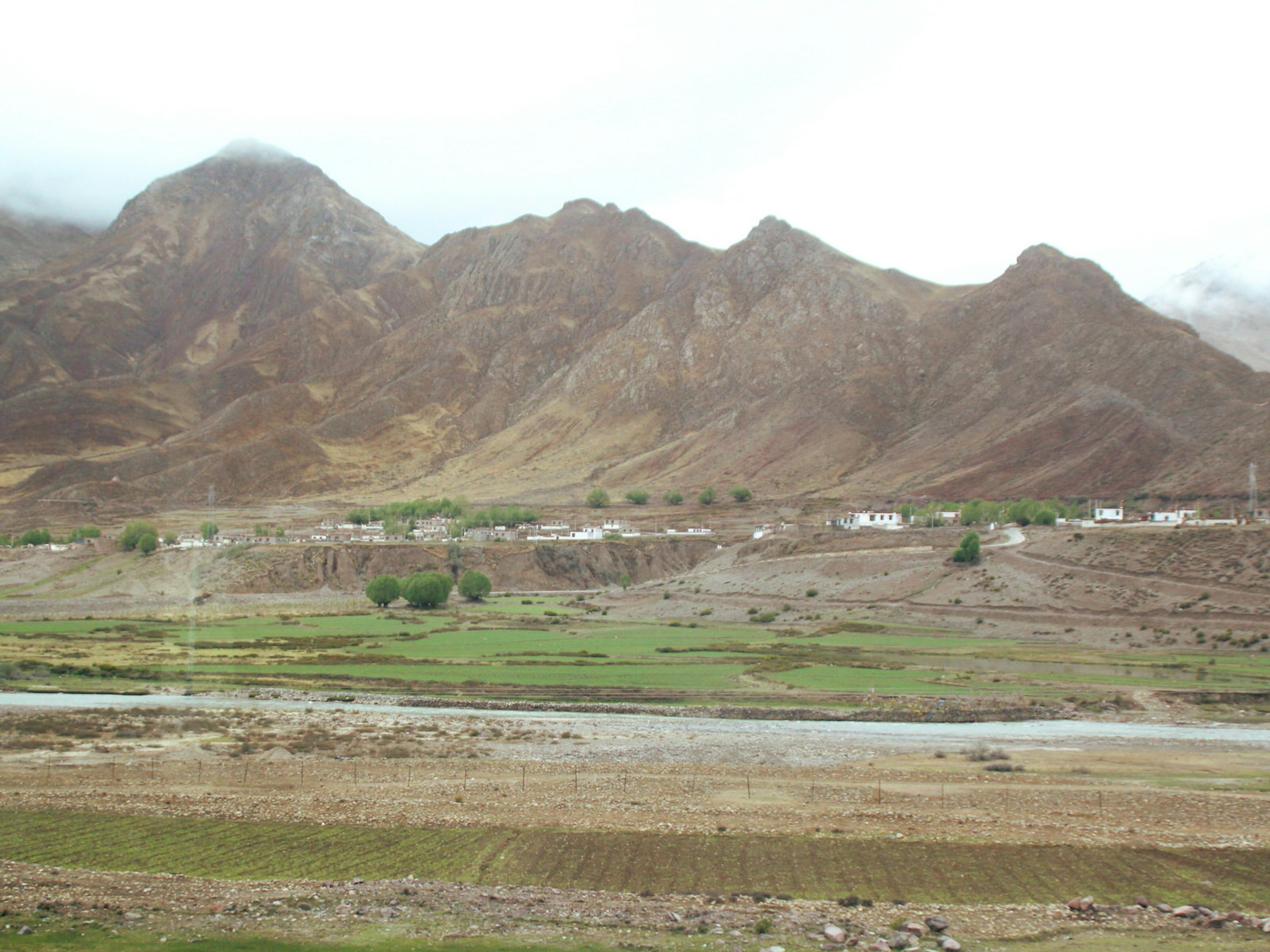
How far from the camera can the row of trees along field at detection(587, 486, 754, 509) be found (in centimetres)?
14800

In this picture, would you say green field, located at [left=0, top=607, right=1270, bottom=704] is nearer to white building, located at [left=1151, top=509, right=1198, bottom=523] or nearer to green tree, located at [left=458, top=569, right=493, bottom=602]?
green tree, located at [left=458, top=569, right=493, bottom=602]

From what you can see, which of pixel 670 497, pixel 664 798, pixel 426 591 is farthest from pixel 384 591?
pixel 670 497

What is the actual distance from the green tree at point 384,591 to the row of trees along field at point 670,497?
62346 mm

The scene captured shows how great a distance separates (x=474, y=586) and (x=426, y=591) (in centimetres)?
847

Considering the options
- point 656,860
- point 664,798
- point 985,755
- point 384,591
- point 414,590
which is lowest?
point 985,755

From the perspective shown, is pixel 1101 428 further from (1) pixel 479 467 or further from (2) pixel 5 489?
(2) pixel 5 489

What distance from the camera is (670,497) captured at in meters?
152

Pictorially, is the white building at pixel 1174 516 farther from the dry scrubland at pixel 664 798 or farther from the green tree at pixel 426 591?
the green tree at pixel 426 591

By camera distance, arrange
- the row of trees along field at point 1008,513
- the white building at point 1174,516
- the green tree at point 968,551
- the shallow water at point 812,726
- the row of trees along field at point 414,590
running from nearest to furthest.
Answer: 1. the shallow water at point 812,726
2. the green tree at point 968,551
3. the row of trees along field at point 414,590
4. the white building at point 1174,516
5. the row of trees along field at point 1008,513

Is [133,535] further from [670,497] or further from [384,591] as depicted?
[670,497]

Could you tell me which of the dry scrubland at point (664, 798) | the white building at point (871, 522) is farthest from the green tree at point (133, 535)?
the white building at point (871, 522)

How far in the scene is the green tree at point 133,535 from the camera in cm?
10744

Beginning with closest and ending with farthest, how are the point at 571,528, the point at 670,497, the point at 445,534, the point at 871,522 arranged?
1. the point at 871,522
2. the point at 445,534
3. the point at 571,528
4. the point at 670,497

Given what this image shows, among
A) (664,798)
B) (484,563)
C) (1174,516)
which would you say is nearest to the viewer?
(664,798)
